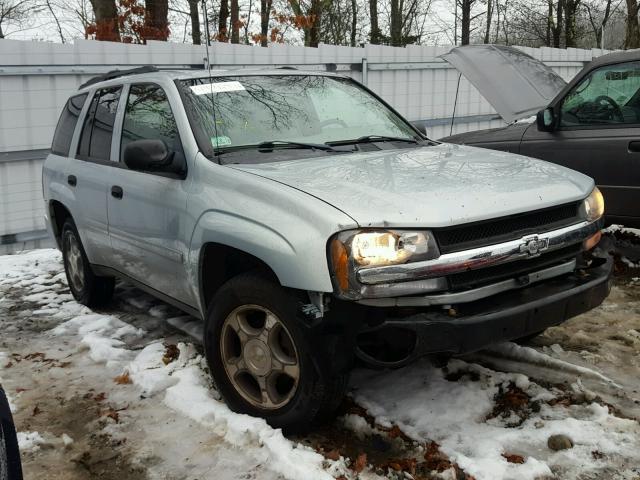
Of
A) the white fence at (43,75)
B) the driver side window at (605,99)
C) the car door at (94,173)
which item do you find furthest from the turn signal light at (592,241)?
the white fence at (43,75)

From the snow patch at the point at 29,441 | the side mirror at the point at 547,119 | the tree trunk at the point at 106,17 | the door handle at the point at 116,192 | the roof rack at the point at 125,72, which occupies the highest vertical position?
the tree trunk at the point at 106,17

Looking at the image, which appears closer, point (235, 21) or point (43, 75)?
point (43, 75)

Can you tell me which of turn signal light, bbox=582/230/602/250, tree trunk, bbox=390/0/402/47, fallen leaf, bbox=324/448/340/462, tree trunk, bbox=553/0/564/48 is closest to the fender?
fallen leaf, bbox=324/448/340/462

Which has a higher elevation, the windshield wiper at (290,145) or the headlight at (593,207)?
the windshield wiper at (290,145)

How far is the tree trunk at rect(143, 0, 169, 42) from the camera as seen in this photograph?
1742 cm

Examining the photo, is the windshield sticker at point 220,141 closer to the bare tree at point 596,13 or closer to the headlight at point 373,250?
the headlight at point 373,250

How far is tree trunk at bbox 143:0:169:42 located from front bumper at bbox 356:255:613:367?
611 inches

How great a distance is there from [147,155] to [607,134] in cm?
377

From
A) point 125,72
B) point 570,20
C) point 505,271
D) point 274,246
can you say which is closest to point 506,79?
point 125,72

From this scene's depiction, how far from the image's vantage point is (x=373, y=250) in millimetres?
2738

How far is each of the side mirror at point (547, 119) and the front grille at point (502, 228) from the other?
2.65 m

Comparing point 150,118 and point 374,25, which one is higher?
point 374,25

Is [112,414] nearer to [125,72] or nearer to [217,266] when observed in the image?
[217,266]

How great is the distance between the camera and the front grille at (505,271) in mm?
2854
